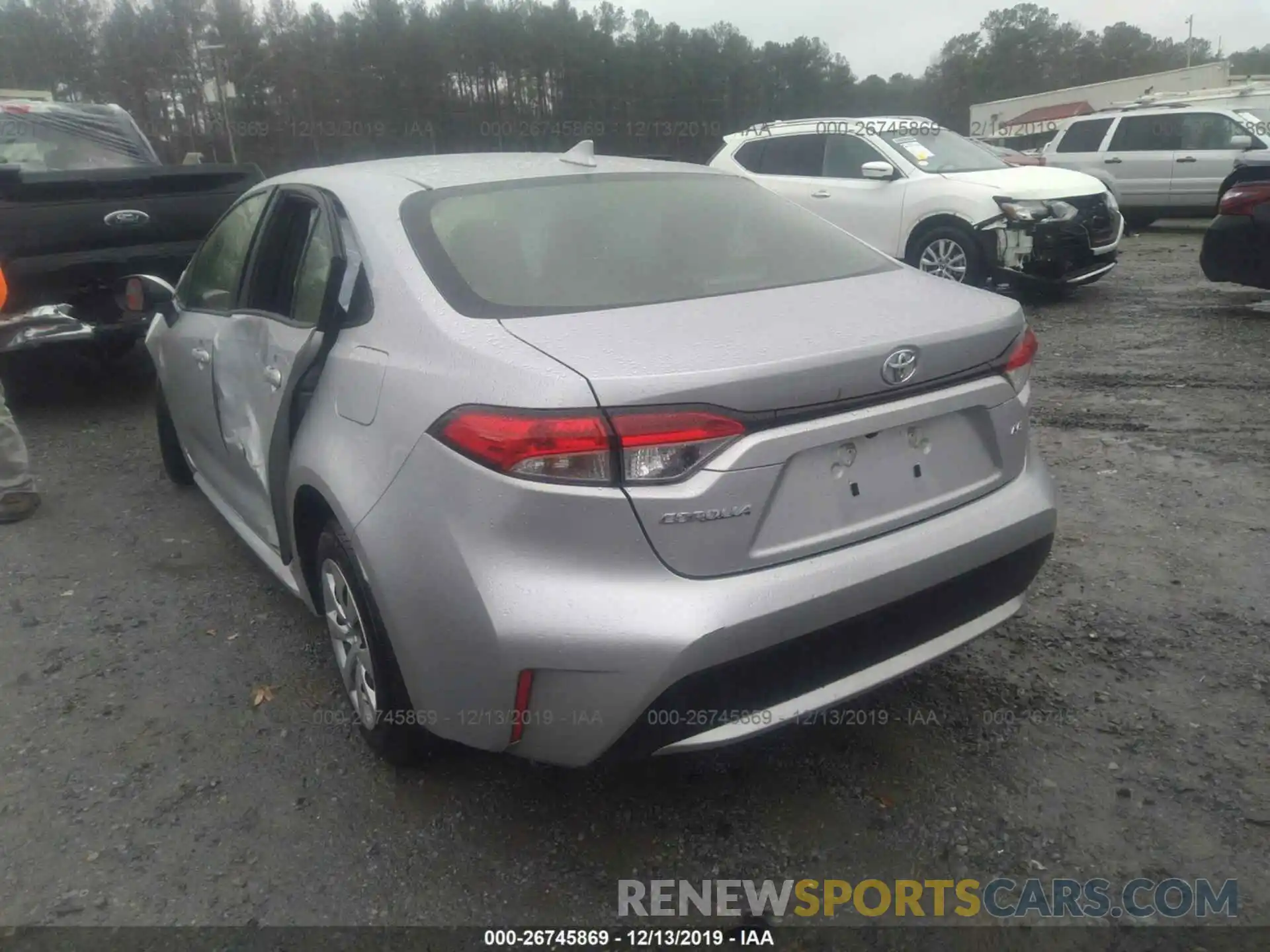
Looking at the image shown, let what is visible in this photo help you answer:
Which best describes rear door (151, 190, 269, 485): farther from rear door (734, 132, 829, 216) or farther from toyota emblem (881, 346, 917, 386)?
rear door (734, 132, 829, 216)

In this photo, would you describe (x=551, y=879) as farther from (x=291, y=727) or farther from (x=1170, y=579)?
(x=1170, y=579)

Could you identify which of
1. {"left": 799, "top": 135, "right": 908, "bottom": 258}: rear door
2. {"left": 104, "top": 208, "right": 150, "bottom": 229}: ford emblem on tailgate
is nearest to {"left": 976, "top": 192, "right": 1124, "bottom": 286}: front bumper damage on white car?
{"left": 799, "top": 135, "right": 908, "bottom": 258}: rear door

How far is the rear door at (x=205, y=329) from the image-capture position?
3.59 m

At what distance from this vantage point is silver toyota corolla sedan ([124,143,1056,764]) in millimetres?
1996

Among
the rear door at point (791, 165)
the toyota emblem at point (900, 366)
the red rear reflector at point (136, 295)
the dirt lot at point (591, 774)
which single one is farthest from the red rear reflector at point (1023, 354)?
the rear door at point (791, 165)

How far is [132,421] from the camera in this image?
20.7ft

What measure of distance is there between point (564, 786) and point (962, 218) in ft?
23.8

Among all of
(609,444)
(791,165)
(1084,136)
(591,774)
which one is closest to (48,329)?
(591,774)

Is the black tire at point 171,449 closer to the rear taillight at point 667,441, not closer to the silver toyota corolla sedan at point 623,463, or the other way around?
the silver toyota corolla sedan at point 623,463

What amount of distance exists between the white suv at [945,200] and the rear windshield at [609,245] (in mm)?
5942

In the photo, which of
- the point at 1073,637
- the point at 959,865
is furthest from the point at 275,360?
the point at 1073,637

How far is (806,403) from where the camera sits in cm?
209

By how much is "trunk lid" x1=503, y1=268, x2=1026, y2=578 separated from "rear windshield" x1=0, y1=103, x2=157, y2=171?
6923mm

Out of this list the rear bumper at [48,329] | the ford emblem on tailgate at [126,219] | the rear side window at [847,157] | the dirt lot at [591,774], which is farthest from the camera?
the rear side window at [847,157]
